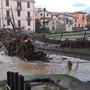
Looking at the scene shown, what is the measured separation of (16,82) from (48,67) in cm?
940

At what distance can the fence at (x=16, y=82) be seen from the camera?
317 inches

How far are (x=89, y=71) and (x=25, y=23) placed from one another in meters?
73.1

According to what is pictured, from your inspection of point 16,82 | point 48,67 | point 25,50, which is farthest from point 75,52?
point 25,50

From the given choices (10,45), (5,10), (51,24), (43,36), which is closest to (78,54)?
(43,36)

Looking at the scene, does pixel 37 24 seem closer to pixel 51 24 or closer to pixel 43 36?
pixel 51 24

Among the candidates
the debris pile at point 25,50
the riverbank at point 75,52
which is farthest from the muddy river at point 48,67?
the riverbank at point 75,52

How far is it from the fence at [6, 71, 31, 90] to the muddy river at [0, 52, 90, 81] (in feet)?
15.9

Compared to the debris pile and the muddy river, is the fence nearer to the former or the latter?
the muddy river

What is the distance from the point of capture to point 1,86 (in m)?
11.9

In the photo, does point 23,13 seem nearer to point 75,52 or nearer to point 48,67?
point 48,67

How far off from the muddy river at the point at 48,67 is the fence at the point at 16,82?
4.83m

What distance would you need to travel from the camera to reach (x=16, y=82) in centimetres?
890

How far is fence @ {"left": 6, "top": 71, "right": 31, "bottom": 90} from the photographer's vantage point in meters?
8.04

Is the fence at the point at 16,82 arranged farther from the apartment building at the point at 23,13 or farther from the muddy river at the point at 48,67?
the apartment building at the point at 23,13
